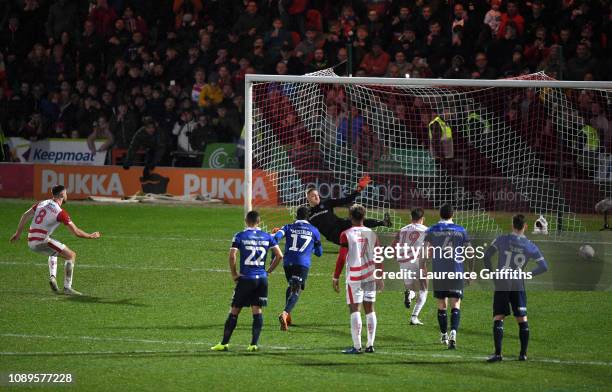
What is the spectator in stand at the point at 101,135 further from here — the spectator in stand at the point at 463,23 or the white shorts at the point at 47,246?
the white shorts at the point at 47,246

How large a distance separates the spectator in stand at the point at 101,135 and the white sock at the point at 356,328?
18206mm

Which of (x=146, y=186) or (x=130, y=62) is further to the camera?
(x=130, y=62)

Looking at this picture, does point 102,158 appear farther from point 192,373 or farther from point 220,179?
point 192,373

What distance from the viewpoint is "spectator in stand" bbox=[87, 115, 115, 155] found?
30.0 meters

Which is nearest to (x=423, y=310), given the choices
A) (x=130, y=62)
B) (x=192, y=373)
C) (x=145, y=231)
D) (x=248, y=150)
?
(x=248, y=150)

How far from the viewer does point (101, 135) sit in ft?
99.7

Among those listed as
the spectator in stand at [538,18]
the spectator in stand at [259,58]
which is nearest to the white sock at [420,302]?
the spectator in stand at [538,18]

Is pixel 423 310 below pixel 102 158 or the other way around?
below

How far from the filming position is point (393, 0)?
29.3 metres

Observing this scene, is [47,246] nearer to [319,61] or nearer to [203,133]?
[203,133]

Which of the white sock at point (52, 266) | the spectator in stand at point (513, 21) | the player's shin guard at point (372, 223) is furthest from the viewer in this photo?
the spectator in stand at point (513, 21)

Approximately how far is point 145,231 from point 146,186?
480 centimetres

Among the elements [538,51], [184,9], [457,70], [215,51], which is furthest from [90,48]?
[538,51]

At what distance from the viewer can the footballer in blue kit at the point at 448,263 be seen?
44.2ft
